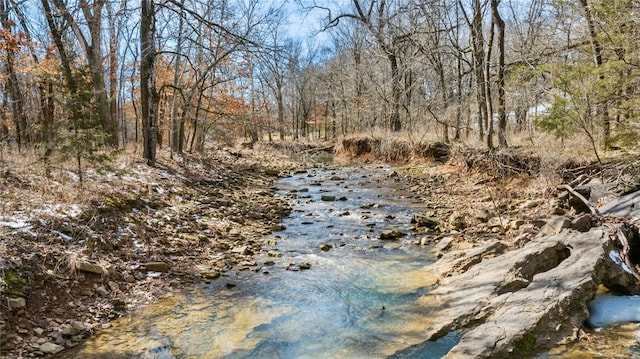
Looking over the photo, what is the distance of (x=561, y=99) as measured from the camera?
21.9ft

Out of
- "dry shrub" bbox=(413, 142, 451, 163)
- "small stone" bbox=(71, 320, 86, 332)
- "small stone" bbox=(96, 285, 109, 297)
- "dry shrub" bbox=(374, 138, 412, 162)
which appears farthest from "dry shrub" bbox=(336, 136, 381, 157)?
"small stone" bbox=(71, 320, 86, 332)

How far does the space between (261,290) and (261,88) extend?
111 feet

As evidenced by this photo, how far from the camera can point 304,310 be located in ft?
16.8

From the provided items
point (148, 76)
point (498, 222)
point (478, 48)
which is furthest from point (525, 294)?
point (148, 76)

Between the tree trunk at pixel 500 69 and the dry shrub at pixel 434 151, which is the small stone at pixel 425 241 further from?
the dry shrub at pixel 434 151

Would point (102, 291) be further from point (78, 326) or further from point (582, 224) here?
point (582, 224)

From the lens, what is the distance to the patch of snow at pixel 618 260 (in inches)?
175

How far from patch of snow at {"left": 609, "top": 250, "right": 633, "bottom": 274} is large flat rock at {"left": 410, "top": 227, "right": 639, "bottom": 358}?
0.18 feet

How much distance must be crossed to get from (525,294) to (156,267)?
16.8 feet

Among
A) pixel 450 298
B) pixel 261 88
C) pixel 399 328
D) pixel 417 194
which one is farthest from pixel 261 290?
pixel 261 88

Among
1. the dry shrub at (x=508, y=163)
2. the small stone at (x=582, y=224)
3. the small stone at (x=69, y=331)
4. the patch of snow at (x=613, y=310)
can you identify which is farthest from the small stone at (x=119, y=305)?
the dry shrub at (x=508, y=163)

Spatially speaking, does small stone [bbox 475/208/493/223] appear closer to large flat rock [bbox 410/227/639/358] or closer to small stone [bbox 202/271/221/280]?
large flat rock [bbox 410/227/639/358]

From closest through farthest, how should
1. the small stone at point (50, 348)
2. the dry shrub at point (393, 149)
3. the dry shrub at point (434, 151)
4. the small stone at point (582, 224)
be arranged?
1. the small stone at point (50, 348)
2. the small stone at point (582, 224)
3. the dry shrub at point (434, 151)
4. the dry shrub at point (393, 149)

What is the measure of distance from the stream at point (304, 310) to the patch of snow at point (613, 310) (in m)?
1.50
